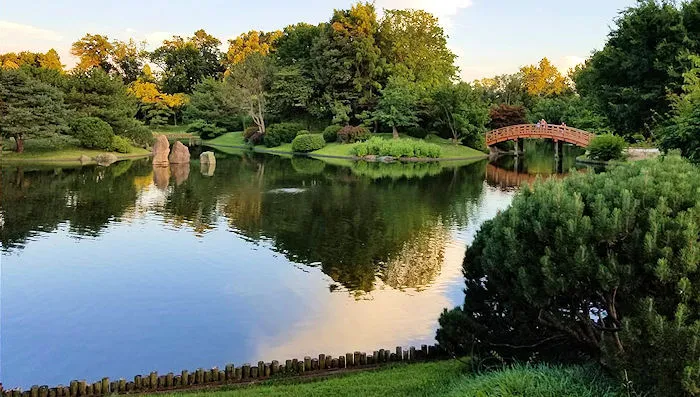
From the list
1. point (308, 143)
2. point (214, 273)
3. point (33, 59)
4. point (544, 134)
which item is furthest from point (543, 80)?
point (214, 273)

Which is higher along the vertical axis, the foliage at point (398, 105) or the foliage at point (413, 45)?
the foliage at point (413, 45)

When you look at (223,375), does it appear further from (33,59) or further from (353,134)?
(33,59)

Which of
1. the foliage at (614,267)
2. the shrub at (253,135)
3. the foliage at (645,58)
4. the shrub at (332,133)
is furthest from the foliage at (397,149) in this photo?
the foliage at (614,267)

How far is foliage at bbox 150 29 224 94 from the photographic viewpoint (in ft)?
232

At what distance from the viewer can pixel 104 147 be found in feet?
122

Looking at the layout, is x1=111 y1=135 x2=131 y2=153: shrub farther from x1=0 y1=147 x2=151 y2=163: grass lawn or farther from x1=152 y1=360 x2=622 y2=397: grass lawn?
x1=152 y1=360 x2=622 y2=397: grass lawn

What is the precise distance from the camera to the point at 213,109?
58.5 meters

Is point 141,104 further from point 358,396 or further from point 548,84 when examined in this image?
point 358,396

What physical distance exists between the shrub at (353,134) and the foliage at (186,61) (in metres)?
31.1

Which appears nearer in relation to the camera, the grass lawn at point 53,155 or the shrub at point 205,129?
the grass lawn at point 53,155

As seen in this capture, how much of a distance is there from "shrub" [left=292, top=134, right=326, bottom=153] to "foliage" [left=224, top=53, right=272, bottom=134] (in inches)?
291

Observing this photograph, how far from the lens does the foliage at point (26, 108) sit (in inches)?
1250

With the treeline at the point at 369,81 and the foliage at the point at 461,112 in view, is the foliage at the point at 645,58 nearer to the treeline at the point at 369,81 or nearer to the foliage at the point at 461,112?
the treeline at the point at 369,81

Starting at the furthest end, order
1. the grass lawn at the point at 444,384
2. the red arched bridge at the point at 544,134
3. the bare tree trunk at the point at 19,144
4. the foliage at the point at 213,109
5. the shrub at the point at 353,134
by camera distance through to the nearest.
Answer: the foliage at the point at 213,109 → the shrub at the point at 353,134 → the red arched bridge at the point at 544,134 → the bare tree trunk at the point at 19,144 → the grass lawn at the point at 444,384
